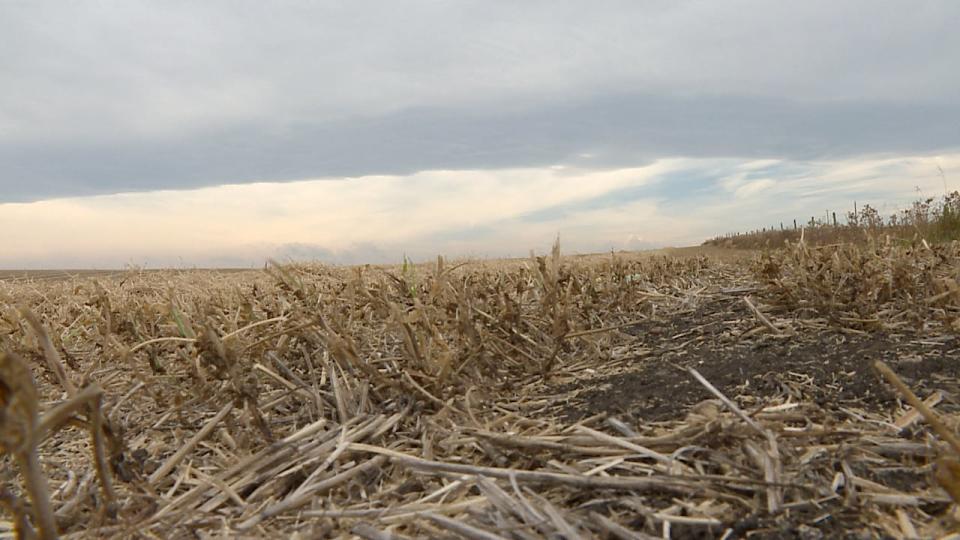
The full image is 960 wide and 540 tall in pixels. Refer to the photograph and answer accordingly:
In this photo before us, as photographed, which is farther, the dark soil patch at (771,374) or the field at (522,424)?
the dark soil patch at (771,374)

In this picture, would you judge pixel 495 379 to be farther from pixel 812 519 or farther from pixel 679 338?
pixel 812 519

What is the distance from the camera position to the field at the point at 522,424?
141cm

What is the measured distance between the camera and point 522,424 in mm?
1970

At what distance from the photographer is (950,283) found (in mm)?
2566

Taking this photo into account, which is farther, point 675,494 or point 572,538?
point 675,494

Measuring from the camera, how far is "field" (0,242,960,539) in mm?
1409

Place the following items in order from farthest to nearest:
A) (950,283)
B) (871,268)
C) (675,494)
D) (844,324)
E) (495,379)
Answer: (871,268) < (844,324) < (950,283) < (495,379) < (675,494)

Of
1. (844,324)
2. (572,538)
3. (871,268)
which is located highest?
(871,268)

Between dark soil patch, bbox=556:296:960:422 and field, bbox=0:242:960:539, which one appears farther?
dark soil patch, bbox=556:296:960:422

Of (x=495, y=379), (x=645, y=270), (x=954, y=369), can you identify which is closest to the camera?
(x=954, y=369)

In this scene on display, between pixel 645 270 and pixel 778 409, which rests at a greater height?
pixel 645 270

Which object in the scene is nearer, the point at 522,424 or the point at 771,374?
the point at 522,424

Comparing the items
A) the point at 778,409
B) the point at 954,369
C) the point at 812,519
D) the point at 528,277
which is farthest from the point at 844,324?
the point at 528,277

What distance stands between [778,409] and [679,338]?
102 centimetres
